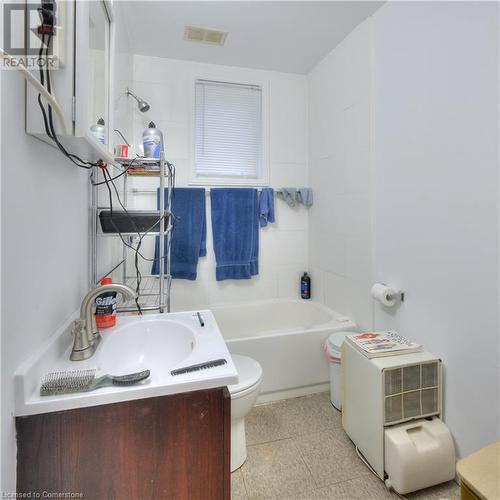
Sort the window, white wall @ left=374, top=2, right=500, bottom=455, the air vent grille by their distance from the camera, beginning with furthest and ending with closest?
the window
the air vent grille
white wall @ left=374, top=2, right=500, bottom=455

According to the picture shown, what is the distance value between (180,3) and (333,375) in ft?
8.55

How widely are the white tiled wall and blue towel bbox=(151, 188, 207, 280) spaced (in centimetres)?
108

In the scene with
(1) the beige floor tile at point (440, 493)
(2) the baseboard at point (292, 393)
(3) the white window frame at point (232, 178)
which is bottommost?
(1) the beige floor tile at point (440, 493)

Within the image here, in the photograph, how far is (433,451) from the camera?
4.18 ft

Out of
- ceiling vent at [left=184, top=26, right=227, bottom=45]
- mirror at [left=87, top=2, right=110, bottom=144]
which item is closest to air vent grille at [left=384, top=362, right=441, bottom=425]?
mirror at [left=87, top=2, right=110, bottom=144]

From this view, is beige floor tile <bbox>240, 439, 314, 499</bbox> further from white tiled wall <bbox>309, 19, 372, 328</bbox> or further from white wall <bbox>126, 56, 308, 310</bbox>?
white wall <bbox>126, 56, 308, 310</bbox>

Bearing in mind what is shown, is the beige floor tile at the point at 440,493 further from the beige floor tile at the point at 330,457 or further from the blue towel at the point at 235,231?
the blue towel at the point at 235,231

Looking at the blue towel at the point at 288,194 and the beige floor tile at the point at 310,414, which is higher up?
the blue towel at the point at 288,194

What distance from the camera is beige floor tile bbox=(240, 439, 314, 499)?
51.3 inches

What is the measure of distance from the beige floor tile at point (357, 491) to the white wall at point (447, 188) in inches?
16.6

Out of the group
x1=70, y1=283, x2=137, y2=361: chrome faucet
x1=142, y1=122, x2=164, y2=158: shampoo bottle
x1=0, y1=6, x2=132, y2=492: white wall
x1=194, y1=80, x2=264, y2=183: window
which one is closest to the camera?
x1=0, y1=6, x2=132, y2=492: white wall

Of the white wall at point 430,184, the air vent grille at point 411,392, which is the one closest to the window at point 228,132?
the white wall at point 430,184

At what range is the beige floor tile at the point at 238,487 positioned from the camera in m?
1.27

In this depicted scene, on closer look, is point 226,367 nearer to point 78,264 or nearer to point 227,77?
point 78,264
